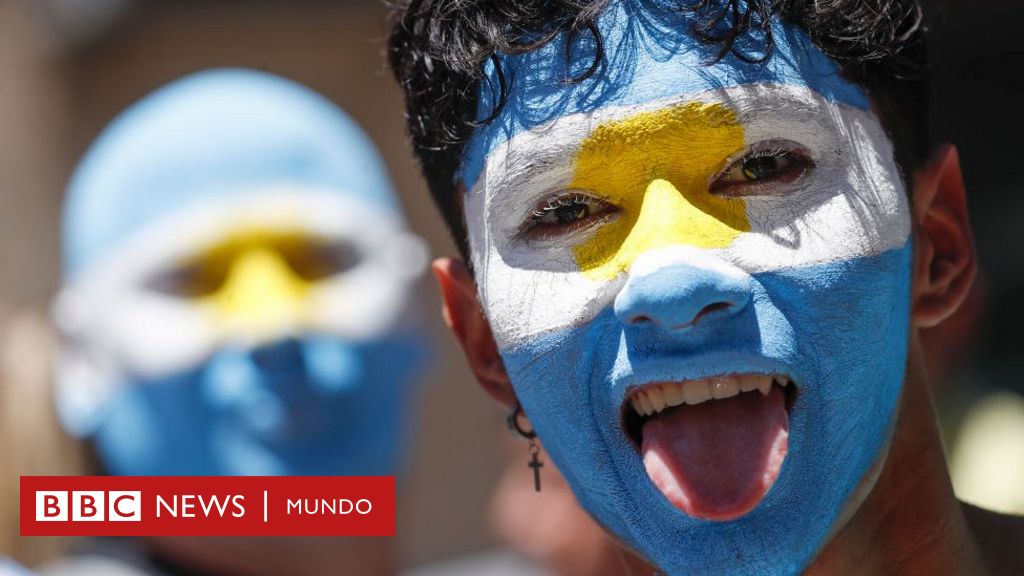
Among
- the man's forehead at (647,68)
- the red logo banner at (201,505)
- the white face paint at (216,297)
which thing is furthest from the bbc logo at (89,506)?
the man's forehead at (647,68)

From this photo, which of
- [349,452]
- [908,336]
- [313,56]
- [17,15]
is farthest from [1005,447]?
[17,15]

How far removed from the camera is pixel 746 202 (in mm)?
1543

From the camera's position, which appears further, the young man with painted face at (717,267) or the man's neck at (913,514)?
the man's neck at (913,514)

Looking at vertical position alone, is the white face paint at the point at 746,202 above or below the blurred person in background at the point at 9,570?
above

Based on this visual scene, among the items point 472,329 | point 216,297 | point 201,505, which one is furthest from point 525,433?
point 216,297

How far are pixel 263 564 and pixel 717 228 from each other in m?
2.32

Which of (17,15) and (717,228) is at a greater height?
(17,15)

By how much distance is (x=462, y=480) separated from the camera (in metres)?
5.66

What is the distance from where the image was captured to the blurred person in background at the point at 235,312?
3498mm

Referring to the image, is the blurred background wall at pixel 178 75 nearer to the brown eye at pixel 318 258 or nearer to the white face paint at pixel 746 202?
the brown eye at pixel 318 258

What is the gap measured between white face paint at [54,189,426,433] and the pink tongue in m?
2.07

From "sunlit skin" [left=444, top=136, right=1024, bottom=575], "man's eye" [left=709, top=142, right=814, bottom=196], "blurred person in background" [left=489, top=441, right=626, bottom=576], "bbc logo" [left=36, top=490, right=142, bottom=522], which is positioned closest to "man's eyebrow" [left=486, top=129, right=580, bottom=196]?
"man's eye" [left=709, top=142, right=814, bottom=196]

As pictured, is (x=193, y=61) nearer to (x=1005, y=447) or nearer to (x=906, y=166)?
(x=1005, y=447)

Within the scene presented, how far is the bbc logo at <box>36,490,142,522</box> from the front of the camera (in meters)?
3.14
